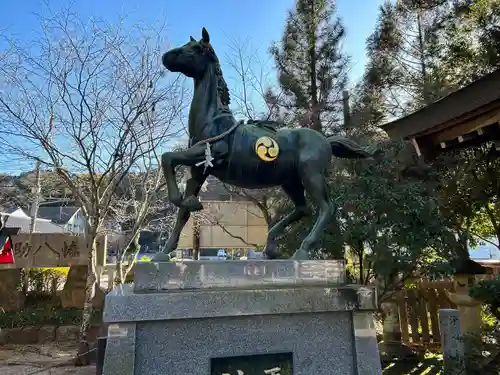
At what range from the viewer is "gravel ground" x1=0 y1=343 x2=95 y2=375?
22.1 feet

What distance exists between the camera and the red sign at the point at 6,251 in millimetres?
9617

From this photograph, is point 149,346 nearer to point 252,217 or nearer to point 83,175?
point 83,175

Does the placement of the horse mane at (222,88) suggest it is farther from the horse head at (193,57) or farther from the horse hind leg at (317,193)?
the horse hind leg at (317,193)

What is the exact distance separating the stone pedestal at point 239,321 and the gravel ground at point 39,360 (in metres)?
5.09

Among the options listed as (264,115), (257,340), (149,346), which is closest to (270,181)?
(257,340)

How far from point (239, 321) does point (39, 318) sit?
29.1 ft

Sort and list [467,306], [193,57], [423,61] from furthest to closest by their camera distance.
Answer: [423,61] → [467,306] → [193,57]

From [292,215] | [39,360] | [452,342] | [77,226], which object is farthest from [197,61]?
[77,226]

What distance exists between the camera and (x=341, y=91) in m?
11.2

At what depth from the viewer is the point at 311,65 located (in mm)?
11609

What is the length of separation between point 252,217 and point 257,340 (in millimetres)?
10656

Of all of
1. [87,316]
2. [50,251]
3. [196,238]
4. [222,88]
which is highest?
[222,88]

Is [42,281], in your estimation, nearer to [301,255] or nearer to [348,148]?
[301,255]

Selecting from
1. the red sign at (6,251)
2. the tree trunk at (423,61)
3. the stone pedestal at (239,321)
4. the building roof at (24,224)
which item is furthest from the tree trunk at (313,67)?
the building roof at (24,224)
